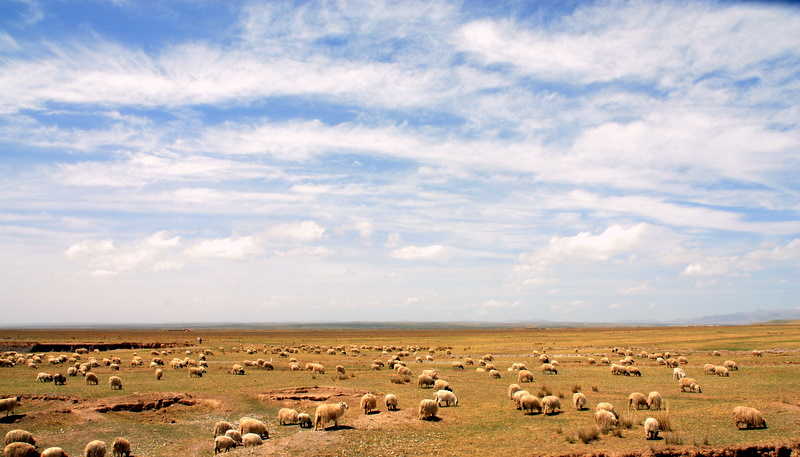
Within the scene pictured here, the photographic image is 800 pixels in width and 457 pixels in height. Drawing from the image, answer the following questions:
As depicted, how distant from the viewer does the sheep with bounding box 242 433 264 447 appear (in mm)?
15944

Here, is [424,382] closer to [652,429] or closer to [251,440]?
[251,440]

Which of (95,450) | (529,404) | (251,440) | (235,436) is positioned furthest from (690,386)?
(95,450)

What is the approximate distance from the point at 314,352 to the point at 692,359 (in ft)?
140

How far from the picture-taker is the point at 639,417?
1914 cm

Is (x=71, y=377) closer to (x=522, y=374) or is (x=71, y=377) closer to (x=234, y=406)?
(x=234, y=406)

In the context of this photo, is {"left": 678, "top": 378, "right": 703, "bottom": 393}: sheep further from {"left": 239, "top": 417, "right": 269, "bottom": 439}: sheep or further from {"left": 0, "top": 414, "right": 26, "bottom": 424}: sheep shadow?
{"left": 0, "top": 414, "right": 26, "bottom": 424}: sheep shadow

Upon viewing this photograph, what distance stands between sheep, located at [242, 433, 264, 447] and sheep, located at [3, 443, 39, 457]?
6.22 metres

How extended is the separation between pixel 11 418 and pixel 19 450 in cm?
718

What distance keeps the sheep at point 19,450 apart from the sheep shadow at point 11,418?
6472 millimetres

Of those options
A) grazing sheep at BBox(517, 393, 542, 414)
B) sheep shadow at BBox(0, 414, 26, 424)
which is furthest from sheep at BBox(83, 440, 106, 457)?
grazing sheep at BBox(517, 393, 542, 414)

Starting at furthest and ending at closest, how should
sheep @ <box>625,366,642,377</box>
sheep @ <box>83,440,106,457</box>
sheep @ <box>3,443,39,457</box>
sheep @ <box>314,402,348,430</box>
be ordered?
1. sheep @ <box>625,366,642,377</box>
2. sheep @ <box>314,402,348,430</box>
3. sheep @ <box>83,440,106,457</box>
4. sheep @ <box>3,443,39,457</box>

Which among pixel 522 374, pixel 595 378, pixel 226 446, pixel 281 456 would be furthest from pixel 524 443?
pixel 595 378

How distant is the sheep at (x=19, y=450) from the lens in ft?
46.6

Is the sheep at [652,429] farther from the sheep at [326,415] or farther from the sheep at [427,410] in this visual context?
the sheep at [326,415]
